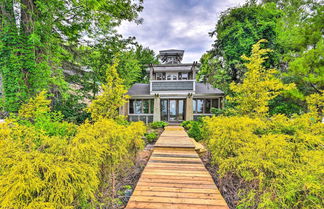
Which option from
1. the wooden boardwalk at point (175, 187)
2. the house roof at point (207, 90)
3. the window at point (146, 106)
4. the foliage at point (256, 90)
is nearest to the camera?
the wooden boardwalk at point (175, 187)

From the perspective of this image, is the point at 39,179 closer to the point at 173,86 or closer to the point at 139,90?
the point at 173,86

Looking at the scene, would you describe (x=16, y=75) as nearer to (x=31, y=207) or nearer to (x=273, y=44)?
(x=31, y=207)

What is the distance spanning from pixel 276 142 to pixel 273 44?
38.8 feet

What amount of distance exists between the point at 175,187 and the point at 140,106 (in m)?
10.3

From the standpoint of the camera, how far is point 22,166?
1.44 metres

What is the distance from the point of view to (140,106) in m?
12.5

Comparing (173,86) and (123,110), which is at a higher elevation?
(173,86)

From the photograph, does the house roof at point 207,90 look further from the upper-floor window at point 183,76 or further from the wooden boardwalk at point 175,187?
the wooden boardwalk at point 175,187

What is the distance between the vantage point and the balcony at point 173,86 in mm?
11414


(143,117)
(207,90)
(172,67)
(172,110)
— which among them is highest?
(172,67)

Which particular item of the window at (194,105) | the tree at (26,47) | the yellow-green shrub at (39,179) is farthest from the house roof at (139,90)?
the yellow-green shrub at (39,179)

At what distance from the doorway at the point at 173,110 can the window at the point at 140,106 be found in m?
1.45

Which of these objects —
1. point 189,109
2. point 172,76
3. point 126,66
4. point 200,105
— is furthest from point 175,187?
point 126,66

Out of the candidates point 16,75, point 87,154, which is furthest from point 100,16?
point 87,154
